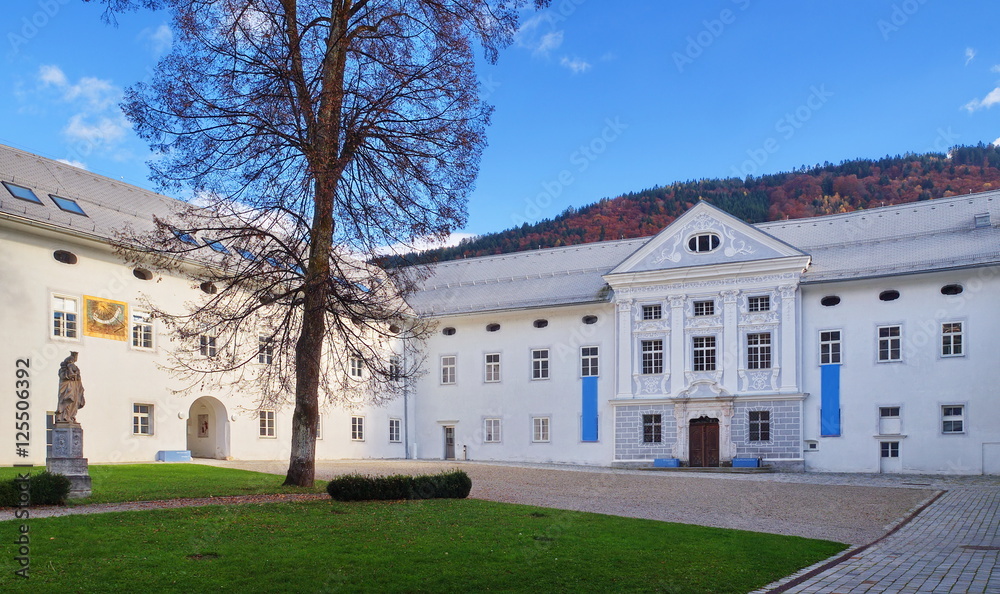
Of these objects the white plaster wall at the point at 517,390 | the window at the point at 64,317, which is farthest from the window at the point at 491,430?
the window at the point at 64,317

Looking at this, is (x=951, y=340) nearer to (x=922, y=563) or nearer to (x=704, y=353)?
(x=704, y=353)

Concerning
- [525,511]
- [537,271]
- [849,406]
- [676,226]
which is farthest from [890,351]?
[525,511]

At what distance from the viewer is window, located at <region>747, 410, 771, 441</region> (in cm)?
3338

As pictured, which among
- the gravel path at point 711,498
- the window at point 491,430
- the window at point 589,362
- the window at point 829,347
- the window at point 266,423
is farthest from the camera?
the window at point 491,430

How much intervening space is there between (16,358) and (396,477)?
12.8 meters

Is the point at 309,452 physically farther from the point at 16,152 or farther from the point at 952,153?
the point at 952,153

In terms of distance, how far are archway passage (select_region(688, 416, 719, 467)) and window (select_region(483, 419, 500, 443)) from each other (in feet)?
26.9

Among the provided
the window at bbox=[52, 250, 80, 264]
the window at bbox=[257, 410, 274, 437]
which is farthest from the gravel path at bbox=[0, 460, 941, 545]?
the window at bbox=[52, 250, 80, 264]

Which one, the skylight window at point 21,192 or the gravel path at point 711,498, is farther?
the skylight window at point 21,192

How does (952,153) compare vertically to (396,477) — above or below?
above

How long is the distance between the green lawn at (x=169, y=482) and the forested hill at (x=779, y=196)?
115 feet

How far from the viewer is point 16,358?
23625mm

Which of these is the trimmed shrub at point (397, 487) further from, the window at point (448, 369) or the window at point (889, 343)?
the window at point (448, 369)

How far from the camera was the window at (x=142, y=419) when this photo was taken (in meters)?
27.0
